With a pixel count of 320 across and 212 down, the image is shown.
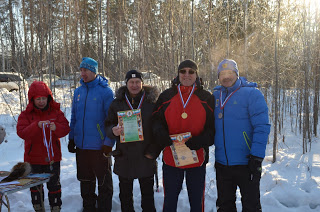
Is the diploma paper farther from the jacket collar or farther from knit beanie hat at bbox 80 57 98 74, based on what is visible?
knit beanie hat at bbox 80 57 98 74

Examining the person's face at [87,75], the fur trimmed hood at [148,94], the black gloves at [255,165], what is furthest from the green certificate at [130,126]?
the black gloves at [255,165]

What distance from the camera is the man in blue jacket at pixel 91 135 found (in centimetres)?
312

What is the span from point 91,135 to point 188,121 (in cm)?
135

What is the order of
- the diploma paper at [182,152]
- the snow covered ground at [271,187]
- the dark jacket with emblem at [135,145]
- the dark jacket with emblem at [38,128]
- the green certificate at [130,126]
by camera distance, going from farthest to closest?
the snow covered ground at [271,187] → the dark jacket with emblem at [38,128] → the dark jacket with emblem at [135,145] → the green certificate at [130,126] → the diploma paper at [182,152]

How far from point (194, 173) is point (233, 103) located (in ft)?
2.82

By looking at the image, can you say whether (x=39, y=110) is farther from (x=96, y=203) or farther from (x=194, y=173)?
(x=194, y=173)

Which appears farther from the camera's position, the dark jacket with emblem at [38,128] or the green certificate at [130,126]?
the dark jacket with emblem at [38,128]

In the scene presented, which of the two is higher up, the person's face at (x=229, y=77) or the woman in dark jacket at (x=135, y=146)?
the person's face at (x=229, y=77)

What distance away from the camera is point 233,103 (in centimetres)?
249

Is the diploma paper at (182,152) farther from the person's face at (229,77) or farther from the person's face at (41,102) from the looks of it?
the person's face at (41,102)

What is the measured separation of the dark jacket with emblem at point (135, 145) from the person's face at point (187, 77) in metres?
0.45

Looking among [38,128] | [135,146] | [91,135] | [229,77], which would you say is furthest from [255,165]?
[38,128]

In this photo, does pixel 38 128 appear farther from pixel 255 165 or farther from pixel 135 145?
pixel 255 165

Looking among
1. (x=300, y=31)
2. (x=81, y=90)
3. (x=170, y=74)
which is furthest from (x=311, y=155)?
(x=81, y=90)
